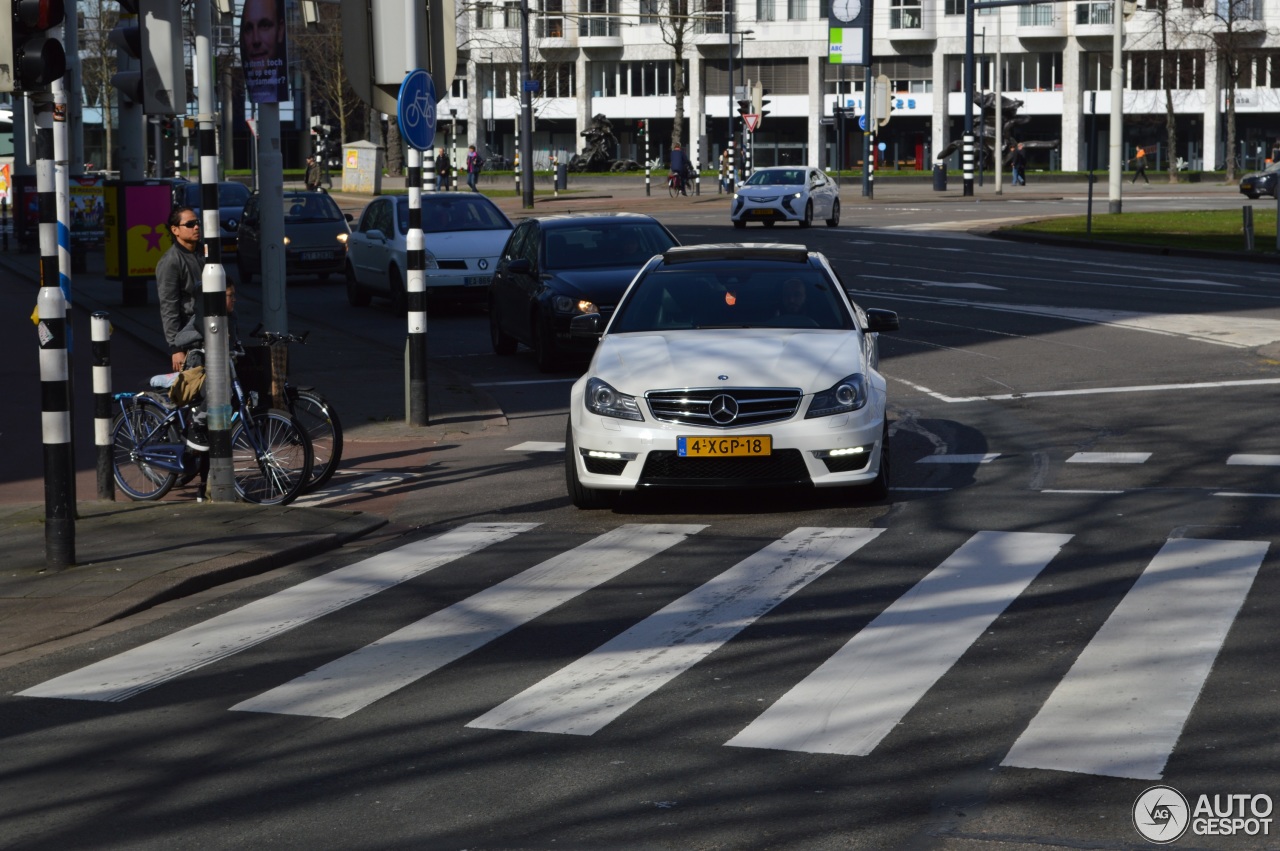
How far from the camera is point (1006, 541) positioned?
9.28m

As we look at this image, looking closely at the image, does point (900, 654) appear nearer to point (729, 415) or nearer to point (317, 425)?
point (729, 415)

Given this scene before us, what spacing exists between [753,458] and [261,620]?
313 cm

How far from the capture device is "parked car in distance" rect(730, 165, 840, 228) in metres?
42.4

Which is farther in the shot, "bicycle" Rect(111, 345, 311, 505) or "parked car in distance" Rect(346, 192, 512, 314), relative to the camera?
"parked car in distance" Rect(346, 192, 512, 314)

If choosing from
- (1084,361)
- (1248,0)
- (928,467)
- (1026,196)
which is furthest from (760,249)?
(1248,0)

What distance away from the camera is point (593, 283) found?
Answer: 17828 millimetres

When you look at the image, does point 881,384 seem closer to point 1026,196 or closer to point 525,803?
point 525,803

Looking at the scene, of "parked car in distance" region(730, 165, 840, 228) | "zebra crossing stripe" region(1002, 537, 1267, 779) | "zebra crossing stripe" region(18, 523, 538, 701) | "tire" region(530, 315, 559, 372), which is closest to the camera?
"zebra crossing stripe" region(1002, 537, 1267, 779)

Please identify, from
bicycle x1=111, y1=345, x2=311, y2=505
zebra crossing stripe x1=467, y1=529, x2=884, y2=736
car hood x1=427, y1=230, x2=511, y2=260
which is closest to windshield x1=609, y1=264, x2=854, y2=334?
zebra crossing stripe x1=467, y1=529, x2=884, y2=736

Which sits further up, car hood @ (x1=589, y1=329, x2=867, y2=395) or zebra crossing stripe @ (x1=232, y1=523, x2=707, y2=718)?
car hood @ (x1=589, y1=329, x2=867, y2=395)

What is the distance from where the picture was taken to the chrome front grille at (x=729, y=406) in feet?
32.9

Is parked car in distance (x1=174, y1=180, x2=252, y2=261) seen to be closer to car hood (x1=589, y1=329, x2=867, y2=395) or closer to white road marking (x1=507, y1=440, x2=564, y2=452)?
white road marking (x1=507, y1=440, x2=564, y2=452)

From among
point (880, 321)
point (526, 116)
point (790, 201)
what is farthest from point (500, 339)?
point (526, 116)

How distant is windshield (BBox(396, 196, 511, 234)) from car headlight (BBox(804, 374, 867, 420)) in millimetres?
14843
